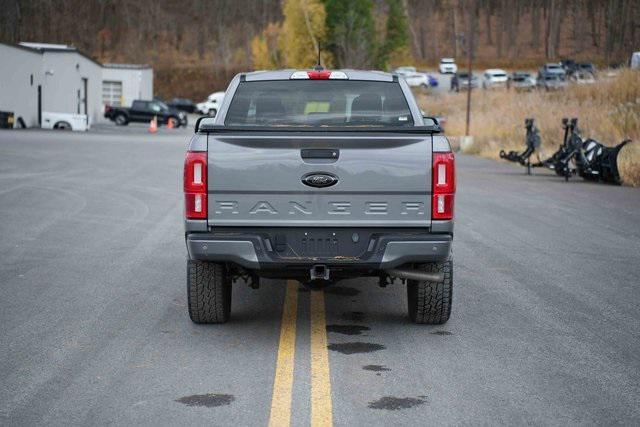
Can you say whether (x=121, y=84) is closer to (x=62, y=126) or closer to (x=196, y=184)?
(x=62, y=126)

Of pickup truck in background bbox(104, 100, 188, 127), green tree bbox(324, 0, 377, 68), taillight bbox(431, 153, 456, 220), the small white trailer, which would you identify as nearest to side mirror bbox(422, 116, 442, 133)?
taillight bbox(431, 153, 456, 220)

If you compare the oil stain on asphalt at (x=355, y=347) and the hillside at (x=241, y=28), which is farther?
the hillside at (x=241, y=28)

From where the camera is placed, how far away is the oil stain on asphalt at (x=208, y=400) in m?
6.05

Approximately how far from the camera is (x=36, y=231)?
557 inches

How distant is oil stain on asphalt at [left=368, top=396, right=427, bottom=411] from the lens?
603 cm

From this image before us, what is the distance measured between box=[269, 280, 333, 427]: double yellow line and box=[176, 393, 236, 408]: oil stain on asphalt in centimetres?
27

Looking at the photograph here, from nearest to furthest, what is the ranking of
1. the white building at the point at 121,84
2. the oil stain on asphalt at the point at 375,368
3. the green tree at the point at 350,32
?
the oil stain on asphalt at the point at 375,368 → the white building at the point at 121,84 → the green tree at the point at 350,32

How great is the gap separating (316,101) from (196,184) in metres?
2.05

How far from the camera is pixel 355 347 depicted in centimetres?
759

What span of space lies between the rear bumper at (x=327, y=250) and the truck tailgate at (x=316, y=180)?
9 cm

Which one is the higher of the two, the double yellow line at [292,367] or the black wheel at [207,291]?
the black wheel at [207,291]

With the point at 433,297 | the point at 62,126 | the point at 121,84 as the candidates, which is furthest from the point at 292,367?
the point at 121,84

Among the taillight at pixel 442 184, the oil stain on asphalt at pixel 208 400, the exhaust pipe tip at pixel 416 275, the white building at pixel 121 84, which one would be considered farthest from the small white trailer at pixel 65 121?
the oil stain on asphalt at pixel 208 400

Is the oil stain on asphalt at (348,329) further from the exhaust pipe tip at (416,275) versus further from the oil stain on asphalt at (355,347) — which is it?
the exhaust pipe tip at (416,275)
